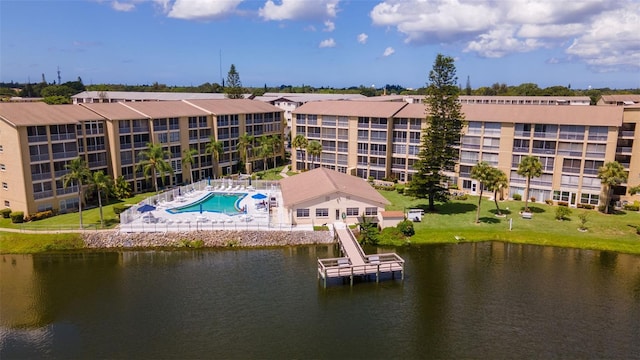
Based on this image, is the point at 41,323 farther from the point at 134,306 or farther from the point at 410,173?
the point at 410,173

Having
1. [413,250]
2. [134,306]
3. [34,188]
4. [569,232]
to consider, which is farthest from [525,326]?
[34,188]

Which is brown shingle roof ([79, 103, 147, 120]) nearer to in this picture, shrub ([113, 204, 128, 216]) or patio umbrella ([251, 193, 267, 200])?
shrub ([113, 204, 128, 216])

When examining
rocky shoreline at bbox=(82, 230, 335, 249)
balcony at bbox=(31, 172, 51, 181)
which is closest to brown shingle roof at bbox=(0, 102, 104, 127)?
balcony at bbox=(31, 172, 51, 181)

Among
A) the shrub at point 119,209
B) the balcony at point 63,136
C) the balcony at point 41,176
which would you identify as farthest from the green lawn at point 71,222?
the balcony at point 63,136

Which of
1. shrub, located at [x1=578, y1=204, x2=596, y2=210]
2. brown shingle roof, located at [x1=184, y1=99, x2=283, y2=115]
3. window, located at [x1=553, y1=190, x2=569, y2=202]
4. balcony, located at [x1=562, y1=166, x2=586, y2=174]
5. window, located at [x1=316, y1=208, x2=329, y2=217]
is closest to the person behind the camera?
window, located at [x1=316, y1=208, x2=329, y2=217]

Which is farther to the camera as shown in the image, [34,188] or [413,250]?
[34,188]

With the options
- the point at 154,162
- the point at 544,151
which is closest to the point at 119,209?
the point at 154,162

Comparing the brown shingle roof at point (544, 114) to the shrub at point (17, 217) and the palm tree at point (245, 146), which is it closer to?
the palm tree at point (245, 146)
